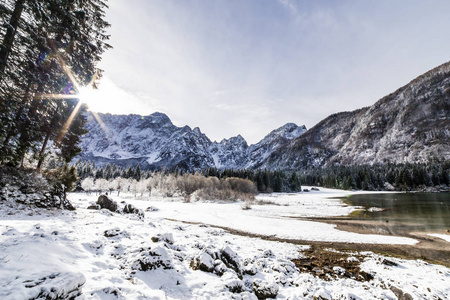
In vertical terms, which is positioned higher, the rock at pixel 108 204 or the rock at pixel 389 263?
the rock at pixel 108 204

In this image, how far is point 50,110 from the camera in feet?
49.7

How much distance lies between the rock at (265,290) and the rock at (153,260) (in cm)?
373

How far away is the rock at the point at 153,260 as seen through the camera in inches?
298

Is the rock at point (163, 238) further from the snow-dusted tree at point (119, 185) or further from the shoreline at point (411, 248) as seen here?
the snow-dusted tree at point (119, 185)

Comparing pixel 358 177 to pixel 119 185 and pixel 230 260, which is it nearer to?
pixel 119 185

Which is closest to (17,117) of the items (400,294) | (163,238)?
(163,238)

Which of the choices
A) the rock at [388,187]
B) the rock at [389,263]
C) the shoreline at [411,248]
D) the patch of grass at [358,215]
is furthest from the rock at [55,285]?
the rock at [388,187]

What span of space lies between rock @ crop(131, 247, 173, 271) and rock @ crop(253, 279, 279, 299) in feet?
12.2

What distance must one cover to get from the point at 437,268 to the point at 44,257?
2067 centimetres

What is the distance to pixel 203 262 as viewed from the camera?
8.66m

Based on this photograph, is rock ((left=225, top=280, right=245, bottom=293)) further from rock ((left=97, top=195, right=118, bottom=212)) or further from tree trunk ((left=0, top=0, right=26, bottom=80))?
rock ((left=97, top=195, right=118, bottom=212))

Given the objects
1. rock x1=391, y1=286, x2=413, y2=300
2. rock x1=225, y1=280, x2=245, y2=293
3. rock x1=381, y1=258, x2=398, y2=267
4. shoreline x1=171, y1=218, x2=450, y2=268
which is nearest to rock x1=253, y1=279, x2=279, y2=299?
rock x1=225, y1=280, x2=245, y2=293

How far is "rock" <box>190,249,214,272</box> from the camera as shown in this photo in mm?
8562

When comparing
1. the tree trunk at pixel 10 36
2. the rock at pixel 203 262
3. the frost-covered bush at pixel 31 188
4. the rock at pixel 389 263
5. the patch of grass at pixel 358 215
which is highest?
the tree trunk at pixel 10 36
